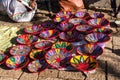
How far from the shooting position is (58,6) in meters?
5.99

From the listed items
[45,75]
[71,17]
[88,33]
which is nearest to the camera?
[45,75]

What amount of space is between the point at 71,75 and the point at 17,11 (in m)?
2.38

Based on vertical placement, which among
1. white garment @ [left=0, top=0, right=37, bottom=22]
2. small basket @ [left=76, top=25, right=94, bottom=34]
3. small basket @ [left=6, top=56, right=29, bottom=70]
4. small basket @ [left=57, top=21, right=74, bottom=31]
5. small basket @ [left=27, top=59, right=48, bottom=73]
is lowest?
small basket @ [left=27, top=59, right=48, bottom=73]

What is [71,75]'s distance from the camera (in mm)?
3572

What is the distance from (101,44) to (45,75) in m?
1.14

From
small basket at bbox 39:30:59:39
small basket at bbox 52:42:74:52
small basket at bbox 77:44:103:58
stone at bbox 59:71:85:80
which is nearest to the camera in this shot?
stone at bbox 59:71:85:80

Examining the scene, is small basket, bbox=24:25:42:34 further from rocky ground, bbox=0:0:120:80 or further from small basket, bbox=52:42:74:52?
rocky ground, bbox=0:0:120:80

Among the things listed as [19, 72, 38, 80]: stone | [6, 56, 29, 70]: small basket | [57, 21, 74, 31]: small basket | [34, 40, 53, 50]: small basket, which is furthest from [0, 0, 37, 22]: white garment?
[19, 72, 38, 80]: stone

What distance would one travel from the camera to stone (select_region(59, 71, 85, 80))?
352 centimetres

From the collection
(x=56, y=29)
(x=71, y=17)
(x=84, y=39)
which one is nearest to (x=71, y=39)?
(x=84, y=39)

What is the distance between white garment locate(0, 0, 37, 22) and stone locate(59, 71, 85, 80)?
204 centimetres

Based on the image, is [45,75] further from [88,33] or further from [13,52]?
[88,33]

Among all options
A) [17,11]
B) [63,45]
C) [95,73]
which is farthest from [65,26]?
[95,73]

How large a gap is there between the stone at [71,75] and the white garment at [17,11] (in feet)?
6.69
